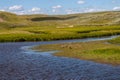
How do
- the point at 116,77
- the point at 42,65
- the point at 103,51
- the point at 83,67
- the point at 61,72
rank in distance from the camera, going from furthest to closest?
1. the point at 103,51
2. the point at 42,65
3. the point at 83,67
4. the point at 61,72
5. the point at 116,77

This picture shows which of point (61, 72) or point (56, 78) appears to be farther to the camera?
point (61, 72)

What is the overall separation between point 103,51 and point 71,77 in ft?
60.5

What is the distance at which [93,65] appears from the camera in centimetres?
4772

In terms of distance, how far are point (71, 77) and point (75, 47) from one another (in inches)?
1236

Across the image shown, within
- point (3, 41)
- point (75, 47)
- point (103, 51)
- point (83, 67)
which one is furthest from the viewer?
point (3, 41)

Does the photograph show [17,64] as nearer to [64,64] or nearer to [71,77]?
[64,64]

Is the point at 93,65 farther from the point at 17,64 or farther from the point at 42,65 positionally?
the point at 17,64

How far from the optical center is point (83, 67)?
46188 millimetres

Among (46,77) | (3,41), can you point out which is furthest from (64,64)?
(3,41)

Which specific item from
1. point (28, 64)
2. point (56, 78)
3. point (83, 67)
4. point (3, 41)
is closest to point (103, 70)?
point (83, 67)

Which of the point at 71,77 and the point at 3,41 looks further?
the point at 3,41

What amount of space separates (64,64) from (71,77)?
33.7ft

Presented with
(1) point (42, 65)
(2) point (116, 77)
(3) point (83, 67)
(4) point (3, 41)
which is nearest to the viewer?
(2) point (116, 77)

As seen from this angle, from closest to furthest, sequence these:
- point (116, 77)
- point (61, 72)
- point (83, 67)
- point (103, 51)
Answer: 1. point (116, 77)
2. point (61, 72)
3. point (83, 67)
4. point (103, 51)
